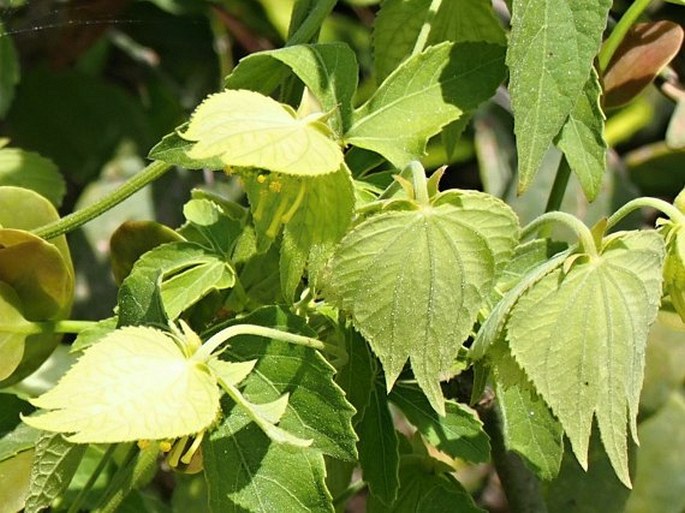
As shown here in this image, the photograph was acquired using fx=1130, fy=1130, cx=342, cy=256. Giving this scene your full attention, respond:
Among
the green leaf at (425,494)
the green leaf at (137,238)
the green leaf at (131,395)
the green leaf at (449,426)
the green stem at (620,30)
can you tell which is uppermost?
the green stem at (620,30)

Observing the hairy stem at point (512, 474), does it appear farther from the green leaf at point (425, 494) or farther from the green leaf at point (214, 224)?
the green leaf at point (214, 224)

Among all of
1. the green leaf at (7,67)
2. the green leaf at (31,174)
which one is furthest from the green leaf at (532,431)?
the green leaf at (7,67)

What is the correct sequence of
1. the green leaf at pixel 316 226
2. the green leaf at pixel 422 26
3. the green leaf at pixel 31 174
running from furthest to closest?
the green leaf at pixel 31 174
the green leaf at pixel 422 26
the green leaf at pixel 316 226

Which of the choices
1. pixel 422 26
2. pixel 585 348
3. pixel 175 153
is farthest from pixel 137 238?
pixel 585 348

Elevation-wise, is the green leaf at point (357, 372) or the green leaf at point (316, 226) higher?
the green leaf at point (316, 226)

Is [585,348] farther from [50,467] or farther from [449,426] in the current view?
[50,467]

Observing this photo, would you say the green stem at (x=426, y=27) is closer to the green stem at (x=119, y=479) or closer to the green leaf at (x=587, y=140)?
the green leaf at (x=587, y=140)

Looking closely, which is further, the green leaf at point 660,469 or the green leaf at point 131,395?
the green leaf at point 660,469

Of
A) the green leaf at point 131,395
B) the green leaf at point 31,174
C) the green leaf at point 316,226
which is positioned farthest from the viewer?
the green leaf at point 31,174
